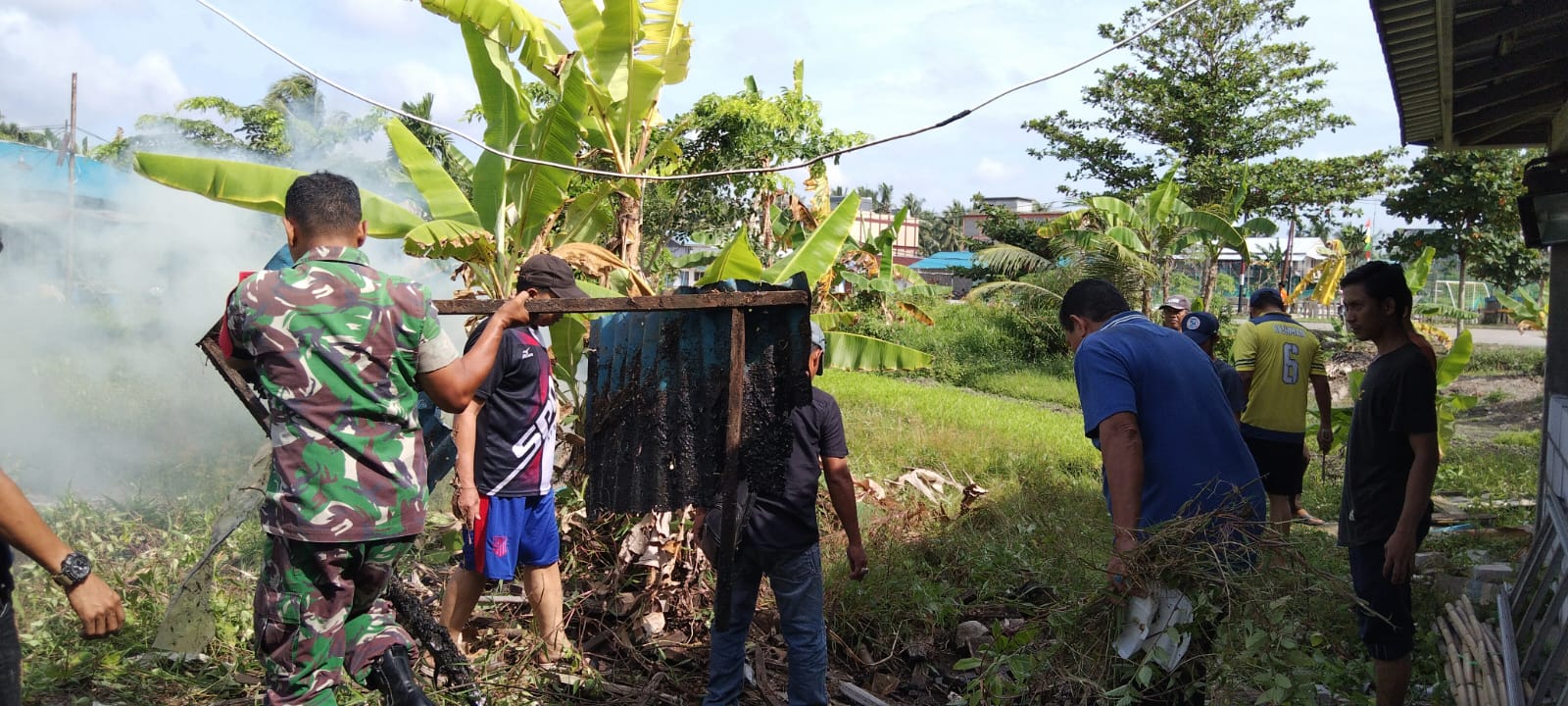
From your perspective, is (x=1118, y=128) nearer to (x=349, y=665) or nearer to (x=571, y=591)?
(x=571, y=591)

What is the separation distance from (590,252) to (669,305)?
3.14 m

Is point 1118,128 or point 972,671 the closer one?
point 972,671

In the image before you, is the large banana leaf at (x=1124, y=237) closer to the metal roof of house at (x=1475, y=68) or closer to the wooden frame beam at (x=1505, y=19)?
the metal roof of house at (x=1475, y=68)

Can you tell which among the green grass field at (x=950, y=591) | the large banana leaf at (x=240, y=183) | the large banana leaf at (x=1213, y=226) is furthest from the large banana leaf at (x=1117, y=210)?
the large banana leaf at (x=240, y=183)

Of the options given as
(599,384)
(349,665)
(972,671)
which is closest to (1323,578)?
(972,671)

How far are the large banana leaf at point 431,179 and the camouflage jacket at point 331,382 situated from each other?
11.2 ft

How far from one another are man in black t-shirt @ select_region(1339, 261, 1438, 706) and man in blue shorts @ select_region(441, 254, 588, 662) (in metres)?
3.15

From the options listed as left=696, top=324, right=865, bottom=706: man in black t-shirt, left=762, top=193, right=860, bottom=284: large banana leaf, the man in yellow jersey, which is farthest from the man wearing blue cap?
left=696, top=324, right=865, bottom=706: man in black t-shirt

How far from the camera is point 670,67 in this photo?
22.2ft

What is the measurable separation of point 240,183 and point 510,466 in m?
2.73

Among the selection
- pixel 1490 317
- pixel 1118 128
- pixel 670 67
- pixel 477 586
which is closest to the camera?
pixel 477 586

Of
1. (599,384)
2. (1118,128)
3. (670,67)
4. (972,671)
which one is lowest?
(972,671)

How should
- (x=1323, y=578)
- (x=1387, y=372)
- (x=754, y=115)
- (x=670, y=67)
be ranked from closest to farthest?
1. (x=1323, y=578)
2. (x=1387, y=372)
3. (x=670, y=67)
4. (x=754, y=115)

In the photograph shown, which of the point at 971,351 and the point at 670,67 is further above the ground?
the point at 670,67
